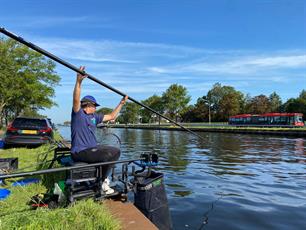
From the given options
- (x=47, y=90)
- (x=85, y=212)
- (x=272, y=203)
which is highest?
(x=47, y=90)

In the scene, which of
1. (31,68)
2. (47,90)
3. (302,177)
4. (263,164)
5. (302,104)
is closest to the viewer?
(302,177)

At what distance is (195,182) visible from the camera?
1242cm

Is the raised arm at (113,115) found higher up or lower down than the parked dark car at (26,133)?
higher up

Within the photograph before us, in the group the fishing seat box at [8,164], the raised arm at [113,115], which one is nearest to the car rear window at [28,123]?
the fishing seat box at [8,164]

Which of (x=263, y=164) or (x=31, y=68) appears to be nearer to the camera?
(x=263, y=164)

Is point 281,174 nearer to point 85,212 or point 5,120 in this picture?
point 85,212

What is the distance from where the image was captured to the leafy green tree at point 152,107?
118725mm

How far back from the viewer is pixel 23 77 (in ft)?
156

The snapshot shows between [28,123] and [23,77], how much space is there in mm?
33841

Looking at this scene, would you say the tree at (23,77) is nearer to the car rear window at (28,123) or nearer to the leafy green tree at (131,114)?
the car rear window at (28,123)

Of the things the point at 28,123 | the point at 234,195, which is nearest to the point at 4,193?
the point at 234,195

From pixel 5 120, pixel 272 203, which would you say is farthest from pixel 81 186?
pixel 5 120

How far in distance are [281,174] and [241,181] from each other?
275cm

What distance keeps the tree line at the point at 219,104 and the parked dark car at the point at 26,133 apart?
92.3 metres
